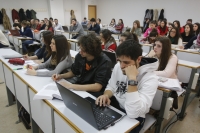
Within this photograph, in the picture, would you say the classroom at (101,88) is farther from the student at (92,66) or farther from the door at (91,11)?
the door at (91,11)

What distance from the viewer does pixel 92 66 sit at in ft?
5.37

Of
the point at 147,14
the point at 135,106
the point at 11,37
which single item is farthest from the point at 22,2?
the point at 135,106

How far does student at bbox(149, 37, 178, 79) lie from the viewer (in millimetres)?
1888

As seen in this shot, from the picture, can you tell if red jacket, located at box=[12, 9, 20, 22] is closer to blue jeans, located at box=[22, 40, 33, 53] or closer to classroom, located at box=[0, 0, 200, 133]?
blue jeans, located at box=[22, 40, 33, 53]

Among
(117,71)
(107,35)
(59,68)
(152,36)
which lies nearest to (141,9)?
(152,36)

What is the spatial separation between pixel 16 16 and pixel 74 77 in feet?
29.3

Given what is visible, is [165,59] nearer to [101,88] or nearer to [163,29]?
[101,88]

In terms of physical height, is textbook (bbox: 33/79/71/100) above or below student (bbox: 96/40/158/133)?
below

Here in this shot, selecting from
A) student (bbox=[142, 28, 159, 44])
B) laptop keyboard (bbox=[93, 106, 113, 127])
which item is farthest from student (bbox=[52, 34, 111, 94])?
student (bbox=[142, 28, 159, 44])

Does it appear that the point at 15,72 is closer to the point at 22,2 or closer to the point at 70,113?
the point at 70,113

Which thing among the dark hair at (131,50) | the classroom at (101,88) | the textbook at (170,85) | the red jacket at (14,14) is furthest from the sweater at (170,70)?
the red jacket at (14,14)

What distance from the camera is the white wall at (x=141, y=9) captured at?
738cm

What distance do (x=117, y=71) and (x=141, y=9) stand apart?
890 centimetres

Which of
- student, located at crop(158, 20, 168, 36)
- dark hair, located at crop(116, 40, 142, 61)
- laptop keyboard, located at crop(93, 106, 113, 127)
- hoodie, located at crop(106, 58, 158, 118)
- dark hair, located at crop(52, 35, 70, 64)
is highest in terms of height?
student, located at crop(158, 20, 168, 36)
